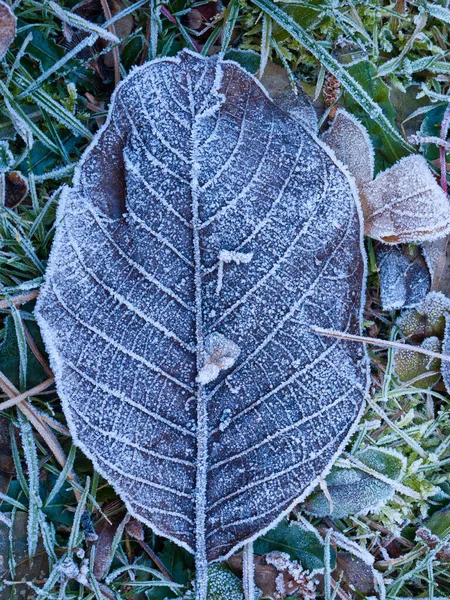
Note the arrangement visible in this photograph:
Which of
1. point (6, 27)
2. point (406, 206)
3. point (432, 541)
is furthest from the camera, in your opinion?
point (432, 541)

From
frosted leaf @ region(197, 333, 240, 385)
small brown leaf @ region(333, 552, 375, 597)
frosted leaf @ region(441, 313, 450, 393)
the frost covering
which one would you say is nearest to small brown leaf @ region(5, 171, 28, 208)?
the frost covering

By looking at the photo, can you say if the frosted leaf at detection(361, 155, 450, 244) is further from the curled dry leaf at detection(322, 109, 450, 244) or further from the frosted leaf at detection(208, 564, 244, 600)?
the frosted leaf at detection(208, 564, 244, 600)

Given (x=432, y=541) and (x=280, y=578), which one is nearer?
(x=280, y=578)

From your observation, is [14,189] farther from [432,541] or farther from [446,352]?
[432,541]

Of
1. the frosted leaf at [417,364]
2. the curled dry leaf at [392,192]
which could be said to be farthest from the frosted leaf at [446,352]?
the curled dry leaf at [392,192]

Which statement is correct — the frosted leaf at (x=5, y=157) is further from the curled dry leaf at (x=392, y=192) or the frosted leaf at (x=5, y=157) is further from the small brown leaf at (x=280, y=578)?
the small brown leaf at (x=280, y=578)

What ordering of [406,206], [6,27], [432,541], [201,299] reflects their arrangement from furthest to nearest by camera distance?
[432,541] → [406,206] → [6,27] → [201,299]

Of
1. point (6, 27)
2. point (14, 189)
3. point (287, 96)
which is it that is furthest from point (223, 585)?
point (6, 27)
